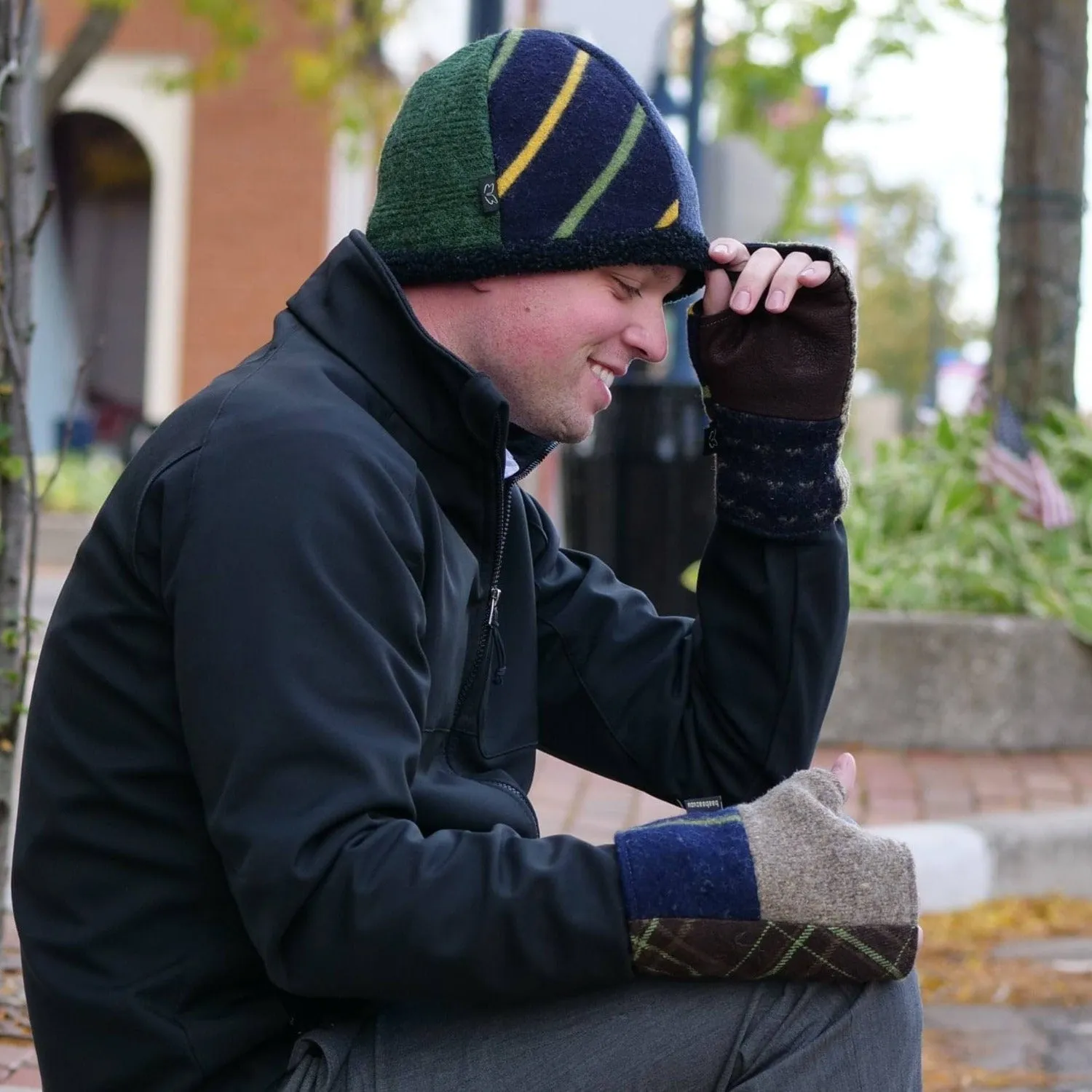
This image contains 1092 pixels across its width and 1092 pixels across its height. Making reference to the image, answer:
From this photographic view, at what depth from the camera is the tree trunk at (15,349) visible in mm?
2938

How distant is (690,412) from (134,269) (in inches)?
546

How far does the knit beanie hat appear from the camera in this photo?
1.88 m

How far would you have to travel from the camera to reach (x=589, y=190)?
6.26 ft

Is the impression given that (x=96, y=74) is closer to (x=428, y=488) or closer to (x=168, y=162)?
(x=168, y=162)

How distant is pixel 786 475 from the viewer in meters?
2.16

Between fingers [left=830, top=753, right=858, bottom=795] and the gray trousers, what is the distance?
8.9 inches

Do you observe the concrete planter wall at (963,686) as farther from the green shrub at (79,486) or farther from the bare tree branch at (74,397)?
the green shrub at (79,486)

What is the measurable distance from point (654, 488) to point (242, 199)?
40.5 feet

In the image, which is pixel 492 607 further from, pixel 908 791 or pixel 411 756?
pixel 908 791

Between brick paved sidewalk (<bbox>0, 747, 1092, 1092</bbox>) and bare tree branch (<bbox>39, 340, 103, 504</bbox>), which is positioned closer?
bare tree branch (<bbox>39, 340, 103, 504</bbox>)

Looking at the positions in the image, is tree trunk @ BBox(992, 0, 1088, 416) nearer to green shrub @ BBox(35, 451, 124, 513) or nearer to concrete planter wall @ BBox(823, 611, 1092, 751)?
concrete planter wall @ BBox(823, 611, 1092, 751)

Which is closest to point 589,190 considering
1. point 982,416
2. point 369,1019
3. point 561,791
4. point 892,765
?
point 369,1019

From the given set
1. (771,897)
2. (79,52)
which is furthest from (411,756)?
(79,52)

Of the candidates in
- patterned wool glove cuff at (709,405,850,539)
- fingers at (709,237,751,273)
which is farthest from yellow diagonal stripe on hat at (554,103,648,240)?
patterned wool glove cuff at (709,405,850,539)
